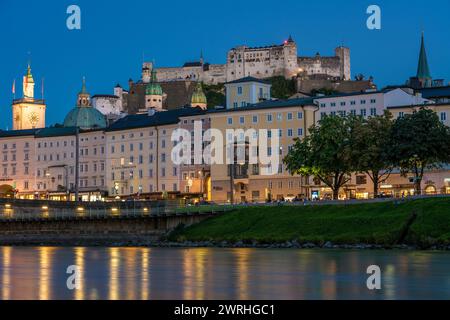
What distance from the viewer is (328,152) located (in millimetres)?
98188

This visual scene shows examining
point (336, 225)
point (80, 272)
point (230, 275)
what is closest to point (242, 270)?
point (230, 275)

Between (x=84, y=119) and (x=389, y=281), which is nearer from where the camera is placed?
(x=389, y=281)

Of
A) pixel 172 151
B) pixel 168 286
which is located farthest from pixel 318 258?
pixel 172 151

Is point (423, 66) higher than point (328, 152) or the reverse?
higher

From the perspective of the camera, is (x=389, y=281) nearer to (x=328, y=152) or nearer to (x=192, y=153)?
(x=328, y=152)

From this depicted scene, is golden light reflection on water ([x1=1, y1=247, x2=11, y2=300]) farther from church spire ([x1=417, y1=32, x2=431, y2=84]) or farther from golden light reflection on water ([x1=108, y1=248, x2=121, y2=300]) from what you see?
church spire ([x1=417, y1=32, x2=431, y2=84])

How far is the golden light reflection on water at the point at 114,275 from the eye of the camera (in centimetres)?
4202

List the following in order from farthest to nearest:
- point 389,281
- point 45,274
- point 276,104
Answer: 1. point 276,104
2. point 45,274
3. point 389,281

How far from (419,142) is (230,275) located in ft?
149

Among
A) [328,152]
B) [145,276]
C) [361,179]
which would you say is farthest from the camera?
[361,179]

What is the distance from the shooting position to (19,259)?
67.3m

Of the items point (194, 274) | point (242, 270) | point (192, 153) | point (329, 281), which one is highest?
point (192, 153)
